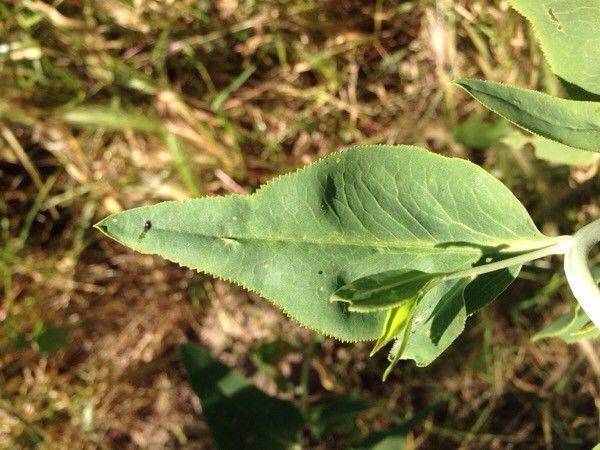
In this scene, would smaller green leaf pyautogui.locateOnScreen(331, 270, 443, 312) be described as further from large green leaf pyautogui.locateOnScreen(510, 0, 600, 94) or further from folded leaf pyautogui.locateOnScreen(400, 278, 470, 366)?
large green leaf pyautogui.locateOnScreen(510, 0, 600, 94)

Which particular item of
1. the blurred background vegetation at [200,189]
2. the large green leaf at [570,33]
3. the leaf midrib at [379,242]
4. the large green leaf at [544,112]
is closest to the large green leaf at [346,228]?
the leaf midrib at [379,242]

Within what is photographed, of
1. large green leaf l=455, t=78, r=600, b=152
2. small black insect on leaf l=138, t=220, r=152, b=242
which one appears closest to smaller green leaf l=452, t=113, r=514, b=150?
large green leaf l=455, t=78, r=600, b=152

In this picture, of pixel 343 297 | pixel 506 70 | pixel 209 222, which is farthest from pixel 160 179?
pixel 343 297

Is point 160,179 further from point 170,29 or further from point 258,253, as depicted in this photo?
point 258,253

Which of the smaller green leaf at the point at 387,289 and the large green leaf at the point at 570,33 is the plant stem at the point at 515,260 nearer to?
the smaller green leaf at the point at 387,289

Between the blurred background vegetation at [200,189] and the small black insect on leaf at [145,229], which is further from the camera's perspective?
the blurred background vegetation at [200,189]

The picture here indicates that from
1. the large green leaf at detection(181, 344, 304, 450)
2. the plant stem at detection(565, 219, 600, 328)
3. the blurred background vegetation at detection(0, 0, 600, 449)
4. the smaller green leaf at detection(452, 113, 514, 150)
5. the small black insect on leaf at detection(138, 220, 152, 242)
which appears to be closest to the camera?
the plant stem at detection(565, 219, 600, 328)

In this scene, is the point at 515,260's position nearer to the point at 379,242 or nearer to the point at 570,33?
the point at 379,242
